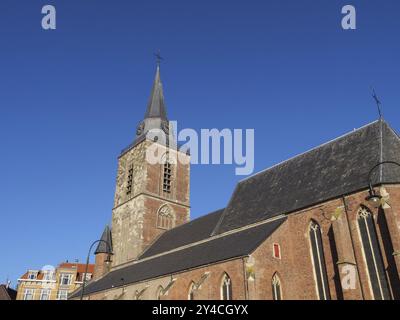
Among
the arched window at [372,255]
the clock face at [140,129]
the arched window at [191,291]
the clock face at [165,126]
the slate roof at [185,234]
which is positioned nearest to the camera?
the arched window at [372,255]

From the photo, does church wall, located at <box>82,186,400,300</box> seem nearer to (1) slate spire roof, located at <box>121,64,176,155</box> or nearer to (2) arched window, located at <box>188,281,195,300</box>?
(2) arched window, located at <box>188,281,195,300</box>

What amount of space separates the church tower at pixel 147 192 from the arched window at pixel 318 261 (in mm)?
18635

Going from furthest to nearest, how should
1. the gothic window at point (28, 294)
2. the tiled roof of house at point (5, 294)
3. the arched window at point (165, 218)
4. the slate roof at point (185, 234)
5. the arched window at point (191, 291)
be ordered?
the gothic window at point (28, 294) → the tiled roof of house at point (5, 294) → the arched window at point (165, 218) → the slate roof at point (185, 234) → the arched window at point (191, 291)

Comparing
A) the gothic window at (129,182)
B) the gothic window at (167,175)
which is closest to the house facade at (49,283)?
the gothic window at (129,182)

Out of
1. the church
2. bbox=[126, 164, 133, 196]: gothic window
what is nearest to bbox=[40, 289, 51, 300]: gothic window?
the church

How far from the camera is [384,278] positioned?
54.0ft

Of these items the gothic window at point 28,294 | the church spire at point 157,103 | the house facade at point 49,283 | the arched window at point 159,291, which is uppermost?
the church spire at point 157,103

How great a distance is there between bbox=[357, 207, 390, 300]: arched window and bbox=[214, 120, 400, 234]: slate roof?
1567 millimetres

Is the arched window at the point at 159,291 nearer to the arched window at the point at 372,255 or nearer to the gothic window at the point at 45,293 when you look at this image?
the arched window at the point at 372,255

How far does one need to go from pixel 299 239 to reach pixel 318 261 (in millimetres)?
1657

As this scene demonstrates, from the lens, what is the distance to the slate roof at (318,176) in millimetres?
19781

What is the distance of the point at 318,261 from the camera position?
768 inches

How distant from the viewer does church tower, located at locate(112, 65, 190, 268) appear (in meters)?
35.7
